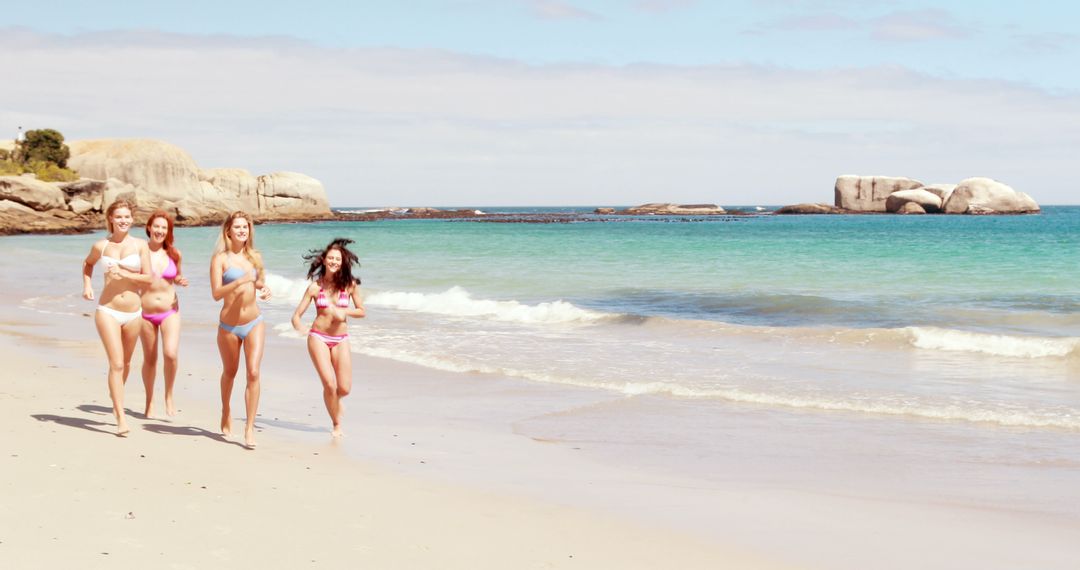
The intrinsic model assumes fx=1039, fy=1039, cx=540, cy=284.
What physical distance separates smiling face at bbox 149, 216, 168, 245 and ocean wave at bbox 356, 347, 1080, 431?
15.6 ft

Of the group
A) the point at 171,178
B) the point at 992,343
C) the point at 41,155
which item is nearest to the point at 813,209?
the point at 171,178

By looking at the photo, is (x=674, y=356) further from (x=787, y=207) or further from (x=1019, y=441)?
(x=787, y=207)

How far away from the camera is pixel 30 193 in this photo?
57.1 m

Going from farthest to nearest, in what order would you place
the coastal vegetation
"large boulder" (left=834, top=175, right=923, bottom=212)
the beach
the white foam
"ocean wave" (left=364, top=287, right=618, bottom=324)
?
1. "large boulder" (left=834, top=175, right=923, bottom=212)
2. the coastal vegetation
3. "ocean wave" (left=364, top=287, right=618, bottom=324)
4. the white foam
5. the beach

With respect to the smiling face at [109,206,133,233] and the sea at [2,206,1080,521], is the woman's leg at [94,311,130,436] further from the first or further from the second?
the sea at [2,206,1080,521]

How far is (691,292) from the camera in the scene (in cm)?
2509

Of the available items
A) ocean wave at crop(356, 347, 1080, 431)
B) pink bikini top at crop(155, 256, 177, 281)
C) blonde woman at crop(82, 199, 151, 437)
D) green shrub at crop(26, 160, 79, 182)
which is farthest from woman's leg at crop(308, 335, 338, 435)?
green shrub at crop(26, 160, 79, 182)

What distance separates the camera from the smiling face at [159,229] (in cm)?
816

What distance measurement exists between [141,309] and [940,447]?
6.44 meters

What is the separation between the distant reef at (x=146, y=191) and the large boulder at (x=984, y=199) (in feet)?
228

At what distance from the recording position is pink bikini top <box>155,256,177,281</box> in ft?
27.1

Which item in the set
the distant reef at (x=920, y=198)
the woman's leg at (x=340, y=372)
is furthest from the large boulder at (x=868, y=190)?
the woman's leg at (x=340, y=372)

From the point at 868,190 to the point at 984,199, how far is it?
14546 millimetres

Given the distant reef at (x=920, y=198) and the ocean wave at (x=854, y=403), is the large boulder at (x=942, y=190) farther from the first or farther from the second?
the ocean wave at (x=854, y=403)
